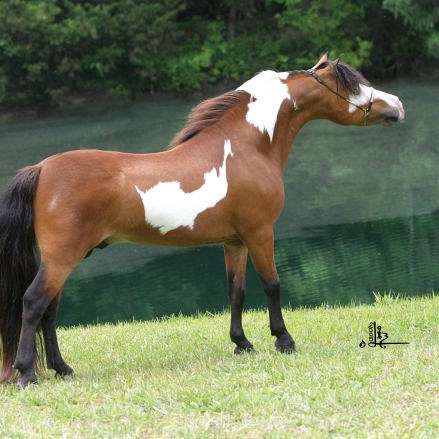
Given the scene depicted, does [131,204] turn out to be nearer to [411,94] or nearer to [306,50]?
[411,94]

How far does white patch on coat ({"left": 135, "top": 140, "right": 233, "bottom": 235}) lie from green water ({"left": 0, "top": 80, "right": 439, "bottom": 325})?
400cm

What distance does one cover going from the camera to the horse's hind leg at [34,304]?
171 inches

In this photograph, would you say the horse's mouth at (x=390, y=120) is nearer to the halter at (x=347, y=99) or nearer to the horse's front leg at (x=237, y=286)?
the halter at (x=347, y=99)

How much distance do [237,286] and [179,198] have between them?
2.70 feet

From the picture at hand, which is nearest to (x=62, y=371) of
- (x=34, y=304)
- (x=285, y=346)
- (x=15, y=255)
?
(x=34, y=304)

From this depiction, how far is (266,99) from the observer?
16.6 feet

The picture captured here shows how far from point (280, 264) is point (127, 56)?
51.6 feet

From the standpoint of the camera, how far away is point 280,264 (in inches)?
403

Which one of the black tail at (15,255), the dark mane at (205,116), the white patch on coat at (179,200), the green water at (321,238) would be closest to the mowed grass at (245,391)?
the black tail at (15,255)

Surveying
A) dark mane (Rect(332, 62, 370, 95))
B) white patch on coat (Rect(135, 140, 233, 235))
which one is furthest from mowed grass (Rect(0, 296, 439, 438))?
dark mane (Rect(332, 62, 370, 95))

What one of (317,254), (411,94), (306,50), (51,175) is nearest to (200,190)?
(51,175)

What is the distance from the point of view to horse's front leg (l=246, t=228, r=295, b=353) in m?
4.85
